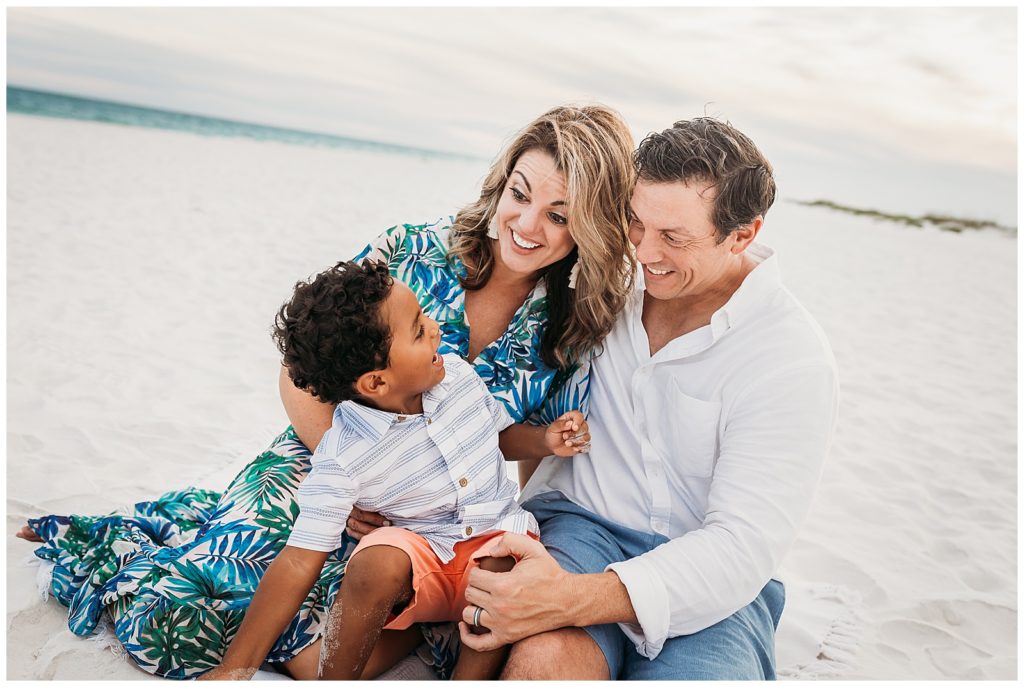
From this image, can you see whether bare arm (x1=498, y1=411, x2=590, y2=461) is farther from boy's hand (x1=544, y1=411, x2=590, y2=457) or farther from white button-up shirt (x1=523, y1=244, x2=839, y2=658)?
white button-up shirt (x1=523, y1=244, x2=839, y2=658)

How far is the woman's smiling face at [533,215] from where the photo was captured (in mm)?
2508

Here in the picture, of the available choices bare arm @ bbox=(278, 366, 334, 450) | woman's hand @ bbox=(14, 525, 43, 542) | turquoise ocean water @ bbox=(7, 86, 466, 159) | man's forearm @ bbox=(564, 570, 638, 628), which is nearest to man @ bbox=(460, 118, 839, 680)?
man's forearm @ bbox=(564, 570, 638, 628)

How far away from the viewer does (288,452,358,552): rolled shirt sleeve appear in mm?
2121

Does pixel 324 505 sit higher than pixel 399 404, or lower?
lower

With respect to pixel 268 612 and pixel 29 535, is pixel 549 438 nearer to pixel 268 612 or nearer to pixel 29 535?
pixel 268 612

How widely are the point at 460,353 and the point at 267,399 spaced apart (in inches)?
107

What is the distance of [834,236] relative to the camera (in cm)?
1677

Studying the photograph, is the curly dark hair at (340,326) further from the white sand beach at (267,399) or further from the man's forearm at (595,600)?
the white sand beach at (267,399)

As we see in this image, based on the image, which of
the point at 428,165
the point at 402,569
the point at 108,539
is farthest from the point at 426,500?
the point at 428,165

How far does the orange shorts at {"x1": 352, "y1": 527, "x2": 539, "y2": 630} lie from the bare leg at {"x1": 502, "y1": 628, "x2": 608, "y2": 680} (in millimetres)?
248

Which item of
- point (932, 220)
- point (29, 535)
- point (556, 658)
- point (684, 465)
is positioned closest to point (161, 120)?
point (932, 220)

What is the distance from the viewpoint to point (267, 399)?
16.5 ft

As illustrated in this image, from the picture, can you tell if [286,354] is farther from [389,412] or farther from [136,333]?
[136,333]

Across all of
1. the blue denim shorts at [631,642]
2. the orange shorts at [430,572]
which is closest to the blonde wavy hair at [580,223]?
the blue denim shorts at [631,642]
